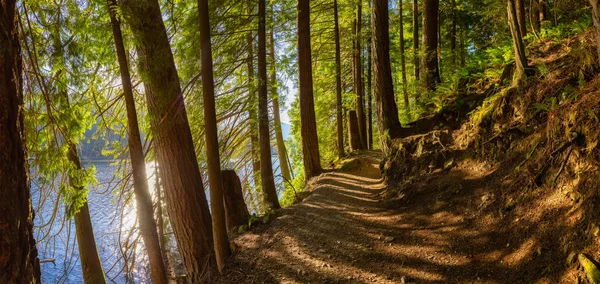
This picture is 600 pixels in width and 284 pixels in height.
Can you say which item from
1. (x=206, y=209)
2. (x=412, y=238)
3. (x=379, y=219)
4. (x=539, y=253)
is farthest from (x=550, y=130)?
(x=206, y=209)

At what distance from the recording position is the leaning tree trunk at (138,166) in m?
4.82

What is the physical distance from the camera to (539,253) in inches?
127

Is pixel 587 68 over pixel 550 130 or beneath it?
over

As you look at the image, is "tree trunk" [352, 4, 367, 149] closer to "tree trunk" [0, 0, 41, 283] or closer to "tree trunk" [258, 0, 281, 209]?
"tree trunk" [258, 0, 281, 209]

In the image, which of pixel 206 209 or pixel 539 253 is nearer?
pixel 539 253

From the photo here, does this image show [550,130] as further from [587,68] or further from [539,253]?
[539,253]

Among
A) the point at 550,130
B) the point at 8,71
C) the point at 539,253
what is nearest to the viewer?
the point at 8,71

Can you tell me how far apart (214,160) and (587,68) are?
4.84 meters

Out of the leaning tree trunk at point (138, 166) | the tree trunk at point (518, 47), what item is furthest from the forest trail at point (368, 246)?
the tree trunk at point (518, 47)

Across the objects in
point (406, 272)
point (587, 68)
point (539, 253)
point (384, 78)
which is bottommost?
point (406, 272)

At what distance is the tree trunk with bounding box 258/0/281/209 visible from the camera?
25.4 feet

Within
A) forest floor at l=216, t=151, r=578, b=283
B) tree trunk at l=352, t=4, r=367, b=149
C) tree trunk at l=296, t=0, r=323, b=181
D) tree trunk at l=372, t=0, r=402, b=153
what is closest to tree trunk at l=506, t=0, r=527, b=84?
forest floor at l=216, t=151, r=578, b=283

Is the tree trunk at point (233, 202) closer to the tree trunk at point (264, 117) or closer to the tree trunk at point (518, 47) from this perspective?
the tree trunk at point (264, 117)

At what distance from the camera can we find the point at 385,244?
4848 mm
